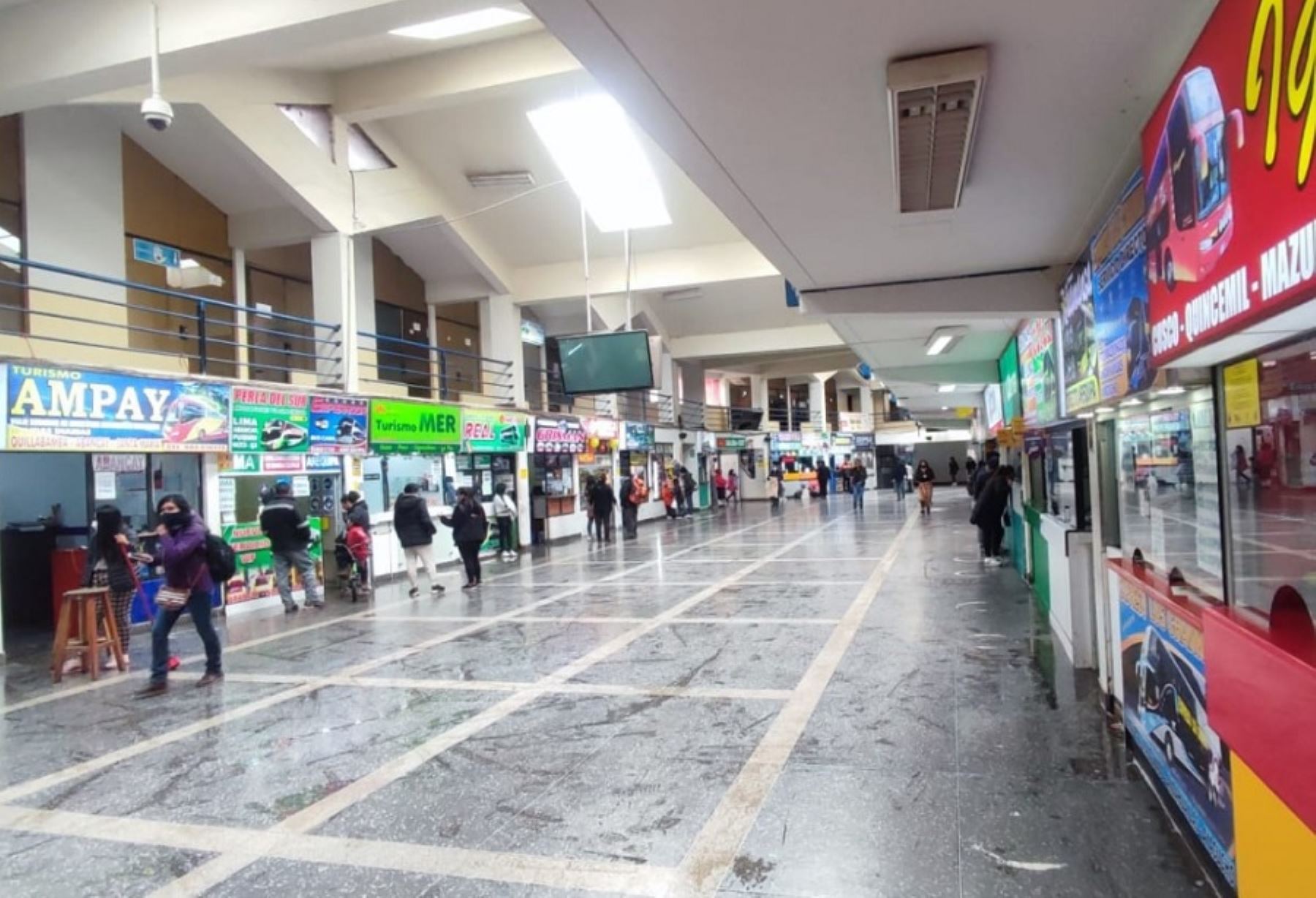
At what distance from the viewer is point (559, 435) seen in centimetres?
1777

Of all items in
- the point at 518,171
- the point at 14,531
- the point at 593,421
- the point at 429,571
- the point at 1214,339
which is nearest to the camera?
the point at 1214,339

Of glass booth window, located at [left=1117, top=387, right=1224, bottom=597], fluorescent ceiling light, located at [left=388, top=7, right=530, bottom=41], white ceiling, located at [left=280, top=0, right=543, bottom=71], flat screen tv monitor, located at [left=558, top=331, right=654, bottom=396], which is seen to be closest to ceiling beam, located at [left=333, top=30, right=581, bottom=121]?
white ceiling, located at [left=280, top=0, right=543, bottom=71]

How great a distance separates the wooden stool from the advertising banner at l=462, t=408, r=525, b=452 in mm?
7438

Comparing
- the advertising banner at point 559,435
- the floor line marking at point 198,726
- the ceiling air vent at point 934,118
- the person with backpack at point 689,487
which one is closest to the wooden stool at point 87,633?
the floor line marking at point 198,726

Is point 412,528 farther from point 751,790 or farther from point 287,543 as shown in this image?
point 751,790

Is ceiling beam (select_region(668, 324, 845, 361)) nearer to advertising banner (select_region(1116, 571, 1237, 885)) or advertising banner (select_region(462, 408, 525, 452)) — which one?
advertising banner (select_region(462, 408, 525, 452))

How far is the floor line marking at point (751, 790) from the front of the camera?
3203mm

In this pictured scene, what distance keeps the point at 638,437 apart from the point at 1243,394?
19.2m

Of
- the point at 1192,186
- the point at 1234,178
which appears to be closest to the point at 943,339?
the point at 1192,186

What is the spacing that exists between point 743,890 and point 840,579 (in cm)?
781

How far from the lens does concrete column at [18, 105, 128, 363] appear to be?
9.54 metres

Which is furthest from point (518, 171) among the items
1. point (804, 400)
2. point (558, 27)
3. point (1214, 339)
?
point (804, 400)

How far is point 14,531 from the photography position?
9.62 meters

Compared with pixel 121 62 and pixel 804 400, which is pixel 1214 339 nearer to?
pixel 121 62
